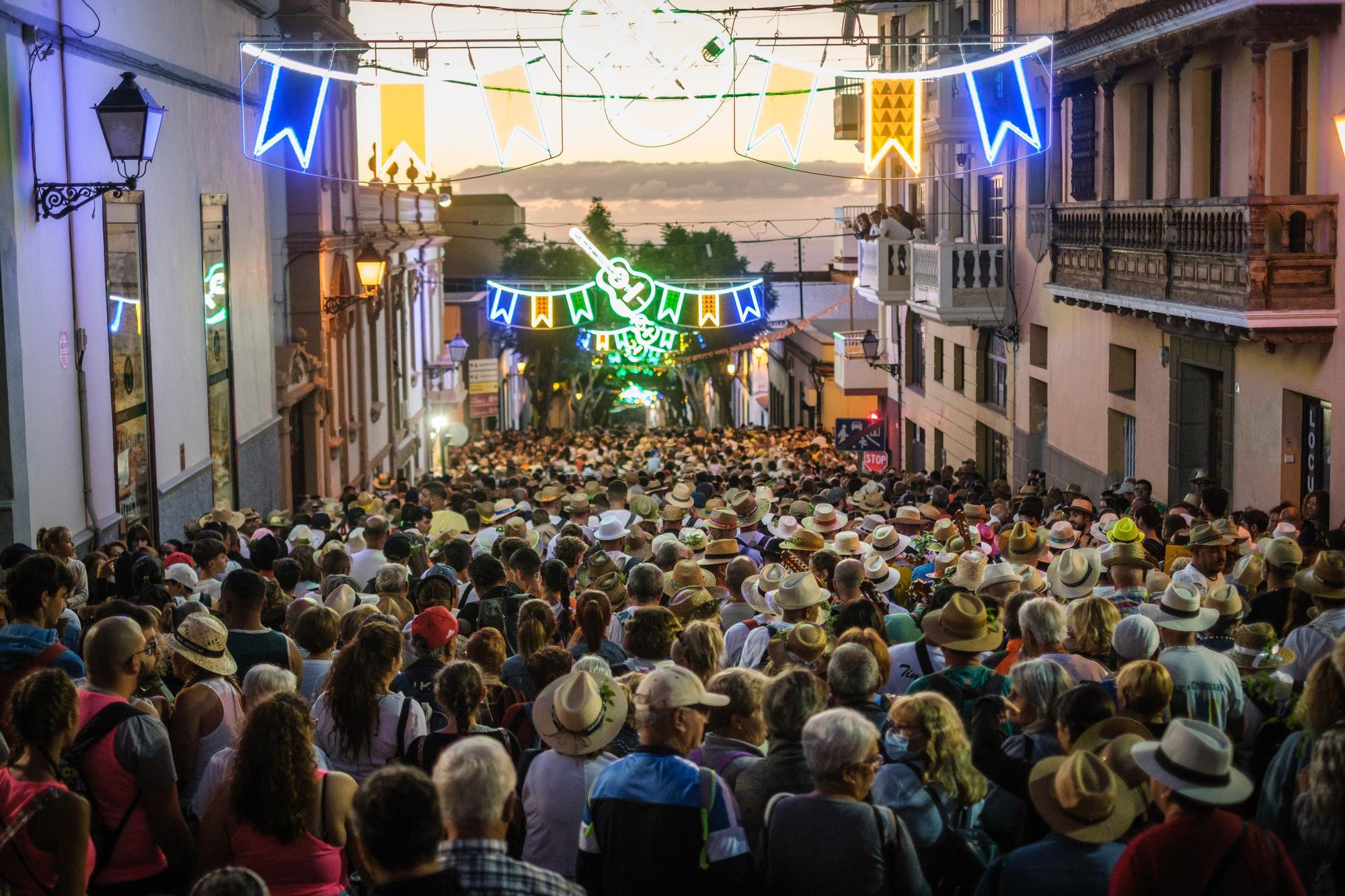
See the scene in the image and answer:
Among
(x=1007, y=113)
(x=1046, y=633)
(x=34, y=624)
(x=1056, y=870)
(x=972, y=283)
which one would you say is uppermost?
(x=1007, y=113)

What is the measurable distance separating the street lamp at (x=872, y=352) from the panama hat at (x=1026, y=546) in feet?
75.1

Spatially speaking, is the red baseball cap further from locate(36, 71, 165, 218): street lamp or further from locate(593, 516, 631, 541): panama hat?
locate(36, 71, 165, 218): street lamp

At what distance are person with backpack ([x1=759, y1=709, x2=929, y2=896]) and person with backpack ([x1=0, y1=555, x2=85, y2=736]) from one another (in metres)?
3.13

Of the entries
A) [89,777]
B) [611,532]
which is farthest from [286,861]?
[611,532]

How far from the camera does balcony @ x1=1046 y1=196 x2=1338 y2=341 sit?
13.7 meters

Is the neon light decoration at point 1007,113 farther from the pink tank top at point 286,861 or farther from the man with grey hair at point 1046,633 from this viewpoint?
the pink tank top at point 286,861

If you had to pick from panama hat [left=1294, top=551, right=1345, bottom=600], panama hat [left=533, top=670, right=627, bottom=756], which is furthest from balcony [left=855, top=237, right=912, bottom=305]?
panama hat [left=533, top=670, right=627, bottom=756]

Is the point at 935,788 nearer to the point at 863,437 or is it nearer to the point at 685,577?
the point at 685,577

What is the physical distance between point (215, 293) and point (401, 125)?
14967 millimetres

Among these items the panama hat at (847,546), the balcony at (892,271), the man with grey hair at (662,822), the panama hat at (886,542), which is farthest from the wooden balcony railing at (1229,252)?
the balcony at (892,271)

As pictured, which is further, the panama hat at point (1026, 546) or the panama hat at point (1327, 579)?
the panama hat at point (1026, 546)

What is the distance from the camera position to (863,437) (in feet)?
87.3

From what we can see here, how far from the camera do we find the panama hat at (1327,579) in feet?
25.0

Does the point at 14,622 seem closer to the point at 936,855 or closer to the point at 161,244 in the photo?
the point at 936,855
